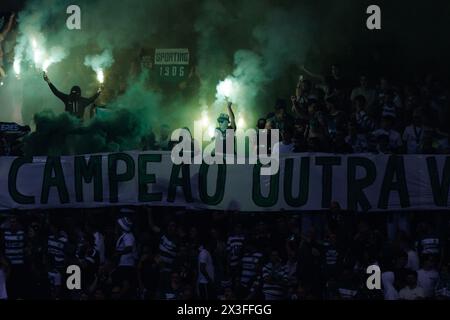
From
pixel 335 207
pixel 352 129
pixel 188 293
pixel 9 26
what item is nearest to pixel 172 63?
pixel 9 26

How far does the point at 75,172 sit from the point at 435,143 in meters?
4.85

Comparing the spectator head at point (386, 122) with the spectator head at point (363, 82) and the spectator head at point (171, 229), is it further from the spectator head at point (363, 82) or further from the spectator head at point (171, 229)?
the spectator head at point (171, 229)

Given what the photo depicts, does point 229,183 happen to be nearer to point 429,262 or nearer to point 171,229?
point 171,229

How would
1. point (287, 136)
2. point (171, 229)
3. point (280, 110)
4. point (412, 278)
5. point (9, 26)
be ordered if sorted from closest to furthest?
point (412, 278) → point (171, 229) → point (287, 136) → point (280, 110) → point (9, 26)

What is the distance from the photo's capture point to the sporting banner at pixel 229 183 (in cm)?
1256

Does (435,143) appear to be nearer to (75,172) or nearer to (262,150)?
(262,150)

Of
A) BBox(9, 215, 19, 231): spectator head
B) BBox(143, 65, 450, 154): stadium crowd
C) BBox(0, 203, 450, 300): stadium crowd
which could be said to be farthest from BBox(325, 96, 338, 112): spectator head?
BBox(9, 215, 19, 231): spectator head

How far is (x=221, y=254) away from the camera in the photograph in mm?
12461

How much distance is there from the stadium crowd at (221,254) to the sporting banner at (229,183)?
186 millimetres

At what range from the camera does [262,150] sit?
1383 cm

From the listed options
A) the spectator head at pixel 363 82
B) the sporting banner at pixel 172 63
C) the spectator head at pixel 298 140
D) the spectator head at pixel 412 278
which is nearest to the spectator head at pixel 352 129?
the spectator head at pixel 298 140

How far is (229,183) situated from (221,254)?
956mm

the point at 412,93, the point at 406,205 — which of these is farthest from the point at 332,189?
the point at 412,93

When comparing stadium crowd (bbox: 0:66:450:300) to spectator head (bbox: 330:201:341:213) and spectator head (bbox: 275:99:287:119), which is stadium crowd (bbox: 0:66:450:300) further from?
spectator head (bbox: 275:99:287:119)
